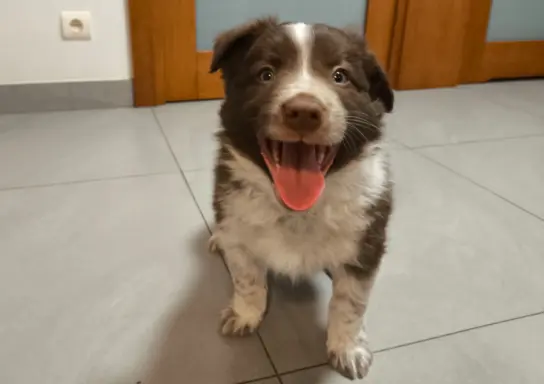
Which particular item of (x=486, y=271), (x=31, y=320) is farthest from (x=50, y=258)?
(x=486, y=271)

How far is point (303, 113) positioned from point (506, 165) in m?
1.52

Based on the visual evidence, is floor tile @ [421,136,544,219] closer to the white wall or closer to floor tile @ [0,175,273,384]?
floor tile @ [0,175,273,384]

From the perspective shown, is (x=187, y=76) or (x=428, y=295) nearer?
(x=428, y=295)

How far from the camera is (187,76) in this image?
2762 millimetres

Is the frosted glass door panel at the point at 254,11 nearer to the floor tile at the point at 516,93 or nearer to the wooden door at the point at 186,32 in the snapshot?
the wooden door at the point at 186,32

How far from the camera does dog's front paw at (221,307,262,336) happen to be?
4.03 ft

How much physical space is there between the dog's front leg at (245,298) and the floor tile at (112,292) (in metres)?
0.03

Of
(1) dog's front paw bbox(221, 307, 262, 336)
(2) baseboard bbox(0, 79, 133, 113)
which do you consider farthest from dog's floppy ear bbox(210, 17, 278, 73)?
(2) baseboard bbox(0, 79, 133, 113)

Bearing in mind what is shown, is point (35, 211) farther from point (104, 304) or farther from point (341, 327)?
point (341, 327)

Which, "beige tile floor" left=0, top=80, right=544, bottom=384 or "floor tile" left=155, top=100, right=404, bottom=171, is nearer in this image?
"beige tile floor" left=0, top=80, right=544, bottom=384

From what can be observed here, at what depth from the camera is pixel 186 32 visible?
8.74 feet

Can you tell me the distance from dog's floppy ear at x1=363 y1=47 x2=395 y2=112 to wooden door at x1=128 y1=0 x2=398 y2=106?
5.64ft

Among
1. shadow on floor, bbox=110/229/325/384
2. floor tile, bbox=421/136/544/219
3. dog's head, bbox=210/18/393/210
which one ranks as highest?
dog's head, bbox=210/18/393/210

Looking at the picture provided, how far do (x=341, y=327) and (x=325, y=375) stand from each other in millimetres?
99
